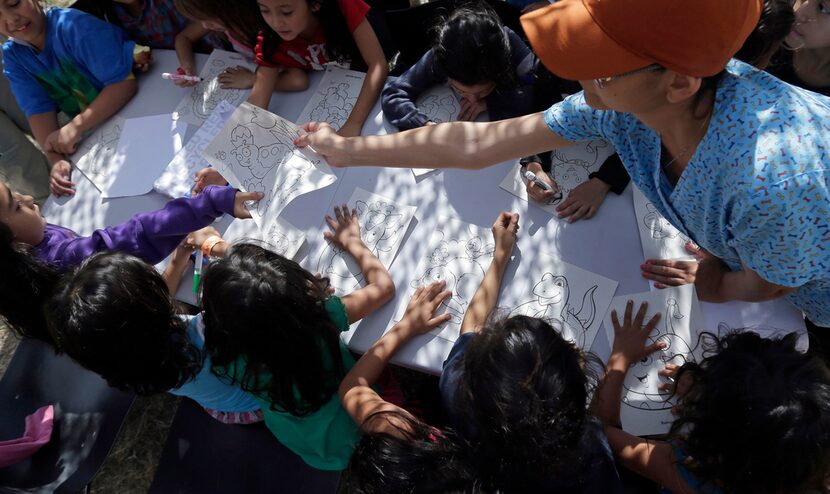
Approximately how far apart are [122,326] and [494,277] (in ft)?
2.94

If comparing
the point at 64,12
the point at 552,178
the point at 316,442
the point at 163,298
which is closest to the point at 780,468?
the point at 552,178

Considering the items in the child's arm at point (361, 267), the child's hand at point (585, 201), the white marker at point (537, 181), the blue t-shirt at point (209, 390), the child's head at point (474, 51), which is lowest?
the blue t-shirt at point (209, 390)

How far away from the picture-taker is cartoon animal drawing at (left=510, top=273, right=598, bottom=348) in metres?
1.30

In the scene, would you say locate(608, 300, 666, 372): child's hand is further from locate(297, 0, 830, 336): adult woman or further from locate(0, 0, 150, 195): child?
locate(0, 0, 150, 195): child

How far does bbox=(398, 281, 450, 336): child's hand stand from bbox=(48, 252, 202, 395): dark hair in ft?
1.84

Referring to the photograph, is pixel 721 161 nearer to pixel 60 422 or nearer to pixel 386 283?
pixel 386 283

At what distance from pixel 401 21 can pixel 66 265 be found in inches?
53.5

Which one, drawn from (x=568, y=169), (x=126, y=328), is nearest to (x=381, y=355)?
(x=126, y=328)

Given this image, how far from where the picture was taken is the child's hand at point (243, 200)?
61.1 inches

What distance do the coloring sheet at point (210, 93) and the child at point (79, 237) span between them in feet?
1.50

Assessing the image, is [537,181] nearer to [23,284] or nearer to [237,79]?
[237,79]

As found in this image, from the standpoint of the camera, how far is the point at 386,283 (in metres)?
1.39

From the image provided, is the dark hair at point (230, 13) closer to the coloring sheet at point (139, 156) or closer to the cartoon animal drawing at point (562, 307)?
the coloring sheet at point (139, 156)

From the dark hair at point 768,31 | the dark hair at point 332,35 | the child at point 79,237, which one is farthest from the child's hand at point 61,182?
the dark hair at point 768,31
